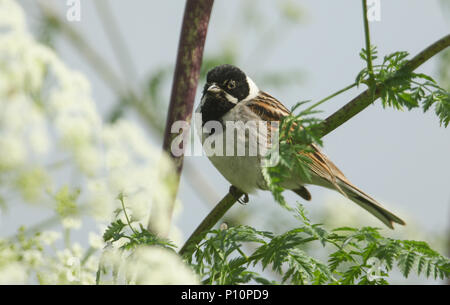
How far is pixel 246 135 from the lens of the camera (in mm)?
A: 3365

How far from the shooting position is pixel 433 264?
1.66m

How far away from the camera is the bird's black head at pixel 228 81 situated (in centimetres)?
391

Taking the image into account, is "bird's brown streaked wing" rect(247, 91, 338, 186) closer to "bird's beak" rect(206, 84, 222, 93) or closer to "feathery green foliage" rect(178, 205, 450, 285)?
"bird's beak" rect(206, 84, 222, 93)

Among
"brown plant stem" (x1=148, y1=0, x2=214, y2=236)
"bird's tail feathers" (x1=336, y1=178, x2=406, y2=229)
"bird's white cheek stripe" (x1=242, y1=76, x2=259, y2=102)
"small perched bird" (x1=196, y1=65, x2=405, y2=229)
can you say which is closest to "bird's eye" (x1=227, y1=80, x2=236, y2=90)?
"small perched bird" (x1=196, y1=65, x2=405, y2=229)

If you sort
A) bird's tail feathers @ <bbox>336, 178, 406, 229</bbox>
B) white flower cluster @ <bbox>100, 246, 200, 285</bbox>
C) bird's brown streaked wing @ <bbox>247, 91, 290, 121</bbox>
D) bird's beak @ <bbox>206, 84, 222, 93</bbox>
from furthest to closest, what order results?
bird's beak @ <bbox>206, 84, 222, 93</bbox> → bird's tail feathers @ <bbox>336, 178, 406, 229</bbox> → bird's brown streaked wing @ <bbox>247, 91, 290, 121</bbox> → white flower cluster @ <bbox>100, 246, 200, 285</bbox>

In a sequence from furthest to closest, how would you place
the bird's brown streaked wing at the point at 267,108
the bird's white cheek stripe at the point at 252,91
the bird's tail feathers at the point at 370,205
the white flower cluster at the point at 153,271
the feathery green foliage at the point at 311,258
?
the bird's white cheek stripe at the point at 252,91, the bird's tail feathers at the point at 370,205, the bird's brown streaked wing at the point at 267,108, the feathery green foliage at the point at 311,258, the white flower cluster at the point at 153,271

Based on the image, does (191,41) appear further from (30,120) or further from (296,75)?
(296,75)

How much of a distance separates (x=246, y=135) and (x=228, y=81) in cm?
71

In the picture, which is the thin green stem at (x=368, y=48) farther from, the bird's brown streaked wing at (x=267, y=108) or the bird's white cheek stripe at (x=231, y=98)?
the bird's white cheek stripe at (x=231, y=98)

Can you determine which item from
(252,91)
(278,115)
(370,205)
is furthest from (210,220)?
(252,91)

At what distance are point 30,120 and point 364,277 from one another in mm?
1003

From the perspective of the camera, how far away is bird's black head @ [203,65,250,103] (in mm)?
3914

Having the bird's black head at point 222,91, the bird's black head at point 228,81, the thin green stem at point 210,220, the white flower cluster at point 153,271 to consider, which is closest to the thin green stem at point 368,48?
the thin green stem at point 210,220
